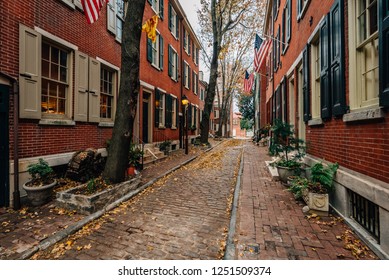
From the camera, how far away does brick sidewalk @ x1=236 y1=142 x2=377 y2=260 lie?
2553 millimetres

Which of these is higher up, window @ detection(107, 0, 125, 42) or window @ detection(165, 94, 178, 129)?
window @ detection(107, 0, 125, 42)

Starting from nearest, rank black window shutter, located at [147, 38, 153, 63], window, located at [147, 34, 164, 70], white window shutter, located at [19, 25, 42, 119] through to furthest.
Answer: white window shutter, located at [19, 25, 42, 119]
black window shutter, located at [147, 38, 153, 63]
window, located at [147, 34, 164, 70]

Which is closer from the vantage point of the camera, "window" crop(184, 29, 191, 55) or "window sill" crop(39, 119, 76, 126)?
"window sill" crop(39, 119, 76, 126)

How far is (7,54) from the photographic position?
4156 millimetres

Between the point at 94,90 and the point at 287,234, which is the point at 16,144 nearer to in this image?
the point at 94,90

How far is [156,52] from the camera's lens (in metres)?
11.5

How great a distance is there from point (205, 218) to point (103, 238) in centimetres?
172

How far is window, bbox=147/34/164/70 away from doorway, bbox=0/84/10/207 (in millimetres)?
7439

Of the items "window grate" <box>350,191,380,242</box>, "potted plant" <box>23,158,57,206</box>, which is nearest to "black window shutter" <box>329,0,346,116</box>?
"window grate" <box>350,191,380,242</box>

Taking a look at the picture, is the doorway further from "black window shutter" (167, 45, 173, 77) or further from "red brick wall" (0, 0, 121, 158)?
"black window shutter" (167, 45, 173, 77)

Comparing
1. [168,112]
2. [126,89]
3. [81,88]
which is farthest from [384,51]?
[168,112]

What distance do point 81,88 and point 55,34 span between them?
1.49 meters

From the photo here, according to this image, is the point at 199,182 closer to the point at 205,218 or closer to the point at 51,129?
the point at 205,218
